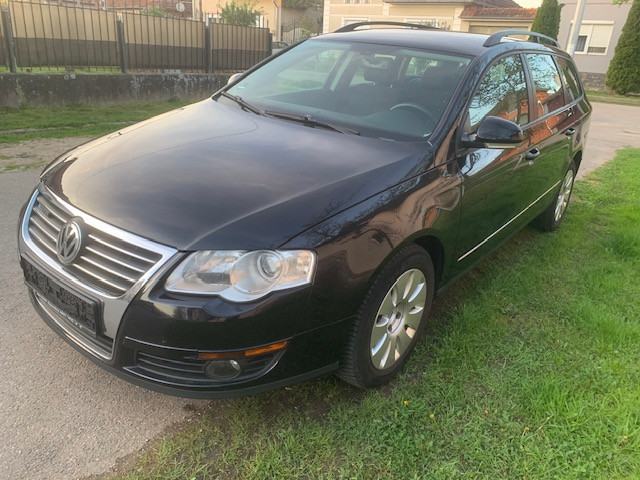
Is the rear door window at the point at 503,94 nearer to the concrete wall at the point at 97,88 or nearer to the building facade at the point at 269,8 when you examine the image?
the concrete wall at the point at 97,88

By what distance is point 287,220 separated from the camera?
207 cm

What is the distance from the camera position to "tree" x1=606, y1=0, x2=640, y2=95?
22453mm

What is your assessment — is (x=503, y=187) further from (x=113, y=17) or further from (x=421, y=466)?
(x=113, y=17)

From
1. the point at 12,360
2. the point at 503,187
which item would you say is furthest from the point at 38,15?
the point at 503,187

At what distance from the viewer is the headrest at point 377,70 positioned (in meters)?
3.30

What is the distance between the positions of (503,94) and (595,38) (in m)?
28.0

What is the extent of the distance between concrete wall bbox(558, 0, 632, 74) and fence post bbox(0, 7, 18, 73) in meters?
24.3

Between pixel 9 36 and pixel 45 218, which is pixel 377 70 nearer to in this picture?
pixel 45 218

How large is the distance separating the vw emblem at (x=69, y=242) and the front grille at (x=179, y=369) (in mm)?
494

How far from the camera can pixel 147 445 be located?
2.18m

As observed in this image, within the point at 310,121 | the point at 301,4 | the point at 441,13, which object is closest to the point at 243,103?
the point at 310,121

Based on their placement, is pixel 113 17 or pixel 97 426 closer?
pixel 97 426

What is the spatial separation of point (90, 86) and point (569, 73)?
8001 millimetres

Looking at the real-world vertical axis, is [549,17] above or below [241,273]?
above
